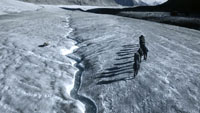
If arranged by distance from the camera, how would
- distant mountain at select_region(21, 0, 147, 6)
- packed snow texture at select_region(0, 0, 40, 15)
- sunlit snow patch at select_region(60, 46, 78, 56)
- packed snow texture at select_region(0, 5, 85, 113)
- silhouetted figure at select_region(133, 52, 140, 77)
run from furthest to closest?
distant mountain at select_region(21, 0, 147, 6)
packed snow texture at select_region(0, 0, 40, 15)
sunlit snow patch at select_region(60, 46, 78, 56)
silhouetted figure at select_region(133, 52, 140, 77)
packed snow texture at select_region(0, 5, 85, 113)

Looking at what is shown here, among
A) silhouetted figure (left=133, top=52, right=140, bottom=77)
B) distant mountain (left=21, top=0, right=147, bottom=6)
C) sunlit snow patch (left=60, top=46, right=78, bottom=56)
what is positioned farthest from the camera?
distant mountain (left=21, top=0, right=147, bottom=6)

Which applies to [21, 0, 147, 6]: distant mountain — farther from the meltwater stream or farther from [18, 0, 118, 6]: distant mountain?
the meltwater stream

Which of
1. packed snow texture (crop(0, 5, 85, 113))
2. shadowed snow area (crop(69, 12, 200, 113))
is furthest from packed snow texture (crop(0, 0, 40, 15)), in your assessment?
shadowed snow area (crop(69, 12, 200, 113))

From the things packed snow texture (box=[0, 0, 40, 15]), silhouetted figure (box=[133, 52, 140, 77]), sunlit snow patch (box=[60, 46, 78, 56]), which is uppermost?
packed snow texture (box=[0, 0, 40, 15])

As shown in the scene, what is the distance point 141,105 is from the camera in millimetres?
8656

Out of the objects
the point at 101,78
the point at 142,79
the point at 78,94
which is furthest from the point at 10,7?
the point at 142,79

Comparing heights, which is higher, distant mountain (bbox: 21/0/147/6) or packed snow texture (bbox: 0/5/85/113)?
distant mountain (bbox: 21/0/147/6)

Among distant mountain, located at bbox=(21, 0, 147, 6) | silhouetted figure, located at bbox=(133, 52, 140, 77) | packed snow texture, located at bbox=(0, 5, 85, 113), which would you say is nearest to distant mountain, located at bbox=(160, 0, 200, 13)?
packed snow texture, located at bbox=(0, 5, 85, 113)

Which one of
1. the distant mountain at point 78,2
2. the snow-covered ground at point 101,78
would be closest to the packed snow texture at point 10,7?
the snow-covered ground at point 101,78

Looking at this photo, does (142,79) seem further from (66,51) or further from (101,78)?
(66,51)

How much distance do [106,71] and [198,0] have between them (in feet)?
145

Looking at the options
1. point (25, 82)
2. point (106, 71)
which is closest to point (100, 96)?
point (106, 71)

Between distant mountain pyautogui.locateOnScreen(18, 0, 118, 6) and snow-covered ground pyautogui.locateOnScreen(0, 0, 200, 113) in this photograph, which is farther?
distant mountain pyautogui.locateOnScreen(18, 0, 118, 6)

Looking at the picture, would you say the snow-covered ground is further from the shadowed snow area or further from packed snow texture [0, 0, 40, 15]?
packed snow texture [0, 0, 40, 15]
